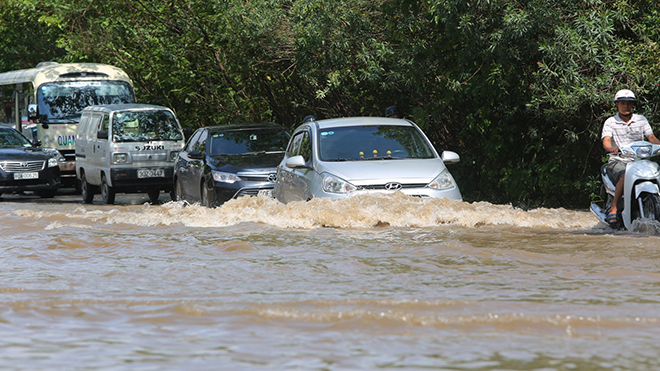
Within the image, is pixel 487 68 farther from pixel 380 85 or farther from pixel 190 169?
pixel 190 169

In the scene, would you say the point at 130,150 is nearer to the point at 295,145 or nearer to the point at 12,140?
the point at 12,140

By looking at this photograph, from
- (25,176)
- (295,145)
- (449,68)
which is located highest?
(449,68)

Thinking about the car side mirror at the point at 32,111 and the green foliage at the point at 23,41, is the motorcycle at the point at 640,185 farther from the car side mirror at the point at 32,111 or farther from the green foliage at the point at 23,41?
the green foliage at the point at 23,41

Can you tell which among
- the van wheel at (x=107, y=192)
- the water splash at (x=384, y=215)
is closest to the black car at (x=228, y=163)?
the water splash at (x=384, y=215)

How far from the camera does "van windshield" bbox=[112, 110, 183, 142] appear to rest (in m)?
20.0

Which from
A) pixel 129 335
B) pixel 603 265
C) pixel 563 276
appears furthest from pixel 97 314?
pixel 603 265

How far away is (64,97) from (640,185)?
671 inches

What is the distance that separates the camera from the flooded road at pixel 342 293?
5.45 m

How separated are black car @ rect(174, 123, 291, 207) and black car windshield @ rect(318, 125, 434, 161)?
2.90 m

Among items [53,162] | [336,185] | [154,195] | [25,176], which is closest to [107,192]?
[154,195]

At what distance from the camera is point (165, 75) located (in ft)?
82.8

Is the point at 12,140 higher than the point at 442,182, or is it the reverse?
the point at 442,182

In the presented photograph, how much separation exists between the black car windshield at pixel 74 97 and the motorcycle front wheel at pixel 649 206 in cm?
1656

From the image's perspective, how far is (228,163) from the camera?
15.7 m
